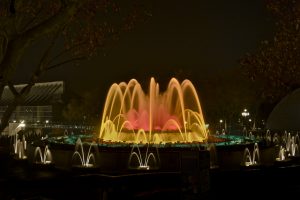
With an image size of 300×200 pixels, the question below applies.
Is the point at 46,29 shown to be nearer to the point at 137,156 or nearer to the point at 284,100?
the point at 137,156

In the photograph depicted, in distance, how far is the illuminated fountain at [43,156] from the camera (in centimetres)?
1684

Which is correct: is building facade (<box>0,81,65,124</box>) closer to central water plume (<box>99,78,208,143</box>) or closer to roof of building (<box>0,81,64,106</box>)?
roof of building (<box>0,81,64,106</box>)

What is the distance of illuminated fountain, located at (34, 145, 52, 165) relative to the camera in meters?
16.8

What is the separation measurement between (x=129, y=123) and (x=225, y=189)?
13012 mm

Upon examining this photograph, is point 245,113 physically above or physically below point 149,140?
above

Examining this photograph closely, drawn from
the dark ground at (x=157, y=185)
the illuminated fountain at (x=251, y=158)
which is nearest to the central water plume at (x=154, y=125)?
the illuminated fountain at (x=251, y=158)

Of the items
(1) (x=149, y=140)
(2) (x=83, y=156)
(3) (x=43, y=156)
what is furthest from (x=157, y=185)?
(1) (x=149, y=140)

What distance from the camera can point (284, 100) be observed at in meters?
36.4

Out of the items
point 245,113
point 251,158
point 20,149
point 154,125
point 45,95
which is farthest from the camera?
point 45,95

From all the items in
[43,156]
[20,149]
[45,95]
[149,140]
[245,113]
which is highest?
[45,95]

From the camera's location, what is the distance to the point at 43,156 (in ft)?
56.7

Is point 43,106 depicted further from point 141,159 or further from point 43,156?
point 141,159

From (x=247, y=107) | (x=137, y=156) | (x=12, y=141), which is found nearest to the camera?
(x=137, y=156)

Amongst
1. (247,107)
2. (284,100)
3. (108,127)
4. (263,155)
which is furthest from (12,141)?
(247,107)
